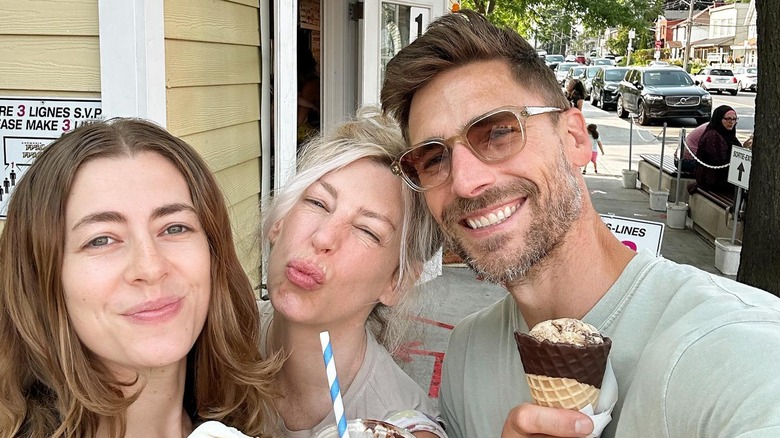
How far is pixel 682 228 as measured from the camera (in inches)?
435

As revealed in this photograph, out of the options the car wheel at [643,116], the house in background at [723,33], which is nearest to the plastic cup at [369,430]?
the car wheel at [643,116]

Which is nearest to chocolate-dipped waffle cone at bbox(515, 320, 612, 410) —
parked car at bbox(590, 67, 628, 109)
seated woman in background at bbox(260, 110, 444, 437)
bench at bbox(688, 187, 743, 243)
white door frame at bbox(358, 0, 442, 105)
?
seated woman in background at bbox(260, 110, 444, 437)

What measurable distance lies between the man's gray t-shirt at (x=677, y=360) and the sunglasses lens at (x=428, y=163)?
497mm

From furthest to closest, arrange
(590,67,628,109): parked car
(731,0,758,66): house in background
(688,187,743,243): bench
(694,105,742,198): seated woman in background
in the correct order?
(731,0,758,66): house in background < (590,67,628,109): parked car < (694,105,742,198): seated woman in background < (688,187,743,243): bench

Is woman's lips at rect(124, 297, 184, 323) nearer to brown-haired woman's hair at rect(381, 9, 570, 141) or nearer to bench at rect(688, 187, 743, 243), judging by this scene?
brown-haired woman's hair at rect(381, 9, 570, 141)

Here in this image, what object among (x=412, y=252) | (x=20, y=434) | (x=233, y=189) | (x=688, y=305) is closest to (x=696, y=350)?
(x=688, y=305)

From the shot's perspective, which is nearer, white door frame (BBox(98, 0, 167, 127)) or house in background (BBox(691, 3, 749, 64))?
white door frame (BBox(98, 0, 167, 127))

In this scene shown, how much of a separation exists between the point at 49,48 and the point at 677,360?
302cm

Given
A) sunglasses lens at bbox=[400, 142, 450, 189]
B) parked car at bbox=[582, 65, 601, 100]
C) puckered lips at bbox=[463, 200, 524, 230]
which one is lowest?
puckered lips at bbox=[463, 200, 524, 230]

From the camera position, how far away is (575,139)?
221 cm

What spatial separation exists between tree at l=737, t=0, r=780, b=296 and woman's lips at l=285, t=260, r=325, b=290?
181 inches

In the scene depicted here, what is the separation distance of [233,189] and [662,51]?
7432cm

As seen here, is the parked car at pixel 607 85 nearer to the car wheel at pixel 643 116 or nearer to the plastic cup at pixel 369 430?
the car wheel at pixel 643 116

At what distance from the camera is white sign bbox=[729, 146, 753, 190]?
8.12 metres
